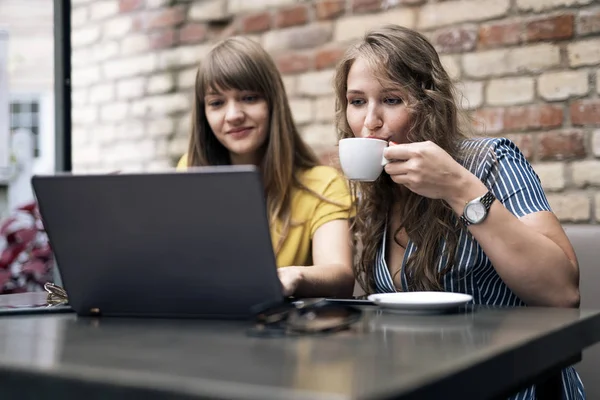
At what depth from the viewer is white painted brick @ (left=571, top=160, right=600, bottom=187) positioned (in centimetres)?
227

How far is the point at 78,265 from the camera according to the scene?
3.79 feet

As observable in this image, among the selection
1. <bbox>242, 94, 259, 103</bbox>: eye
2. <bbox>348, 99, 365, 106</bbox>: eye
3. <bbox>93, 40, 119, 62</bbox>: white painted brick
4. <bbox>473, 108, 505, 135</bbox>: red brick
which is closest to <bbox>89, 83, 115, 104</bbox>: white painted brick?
<bbox>93, 40, 119, 62</bbox>: white painted brick

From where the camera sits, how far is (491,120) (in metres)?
2.47

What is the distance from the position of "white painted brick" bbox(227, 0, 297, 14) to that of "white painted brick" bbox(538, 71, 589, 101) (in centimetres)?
101

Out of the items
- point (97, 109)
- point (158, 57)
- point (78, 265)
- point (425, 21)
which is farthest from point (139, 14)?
point (78, 265)

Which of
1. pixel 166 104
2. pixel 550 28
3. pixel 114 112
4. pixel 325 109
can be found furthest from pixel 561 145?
pixel 114 112

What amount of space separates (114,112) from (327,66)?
43.3 inches

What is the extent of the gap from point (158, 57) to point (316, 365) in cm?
275

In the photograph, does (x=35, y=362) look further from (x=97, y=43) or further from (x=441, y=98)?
(x=97, y=43)

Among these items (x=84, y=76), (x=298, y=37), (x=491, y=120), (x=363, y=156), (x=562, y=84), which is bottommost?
(x=363, y=156)

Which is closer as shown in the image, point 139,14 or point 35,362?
point 35,362

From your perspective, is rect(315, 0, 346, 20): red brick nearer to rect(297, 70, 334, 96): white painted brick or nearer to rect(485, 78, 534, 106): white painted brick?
rect(297, 70, 334, 96): white painted brick

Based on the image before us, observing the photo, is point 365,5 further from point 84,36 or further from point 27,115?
point 27,115

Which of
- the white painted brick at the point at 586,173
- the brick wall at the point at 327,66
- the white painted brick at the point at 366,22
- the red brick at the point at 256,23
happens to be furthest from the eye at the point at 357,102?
the red brick at the point at 256,23
